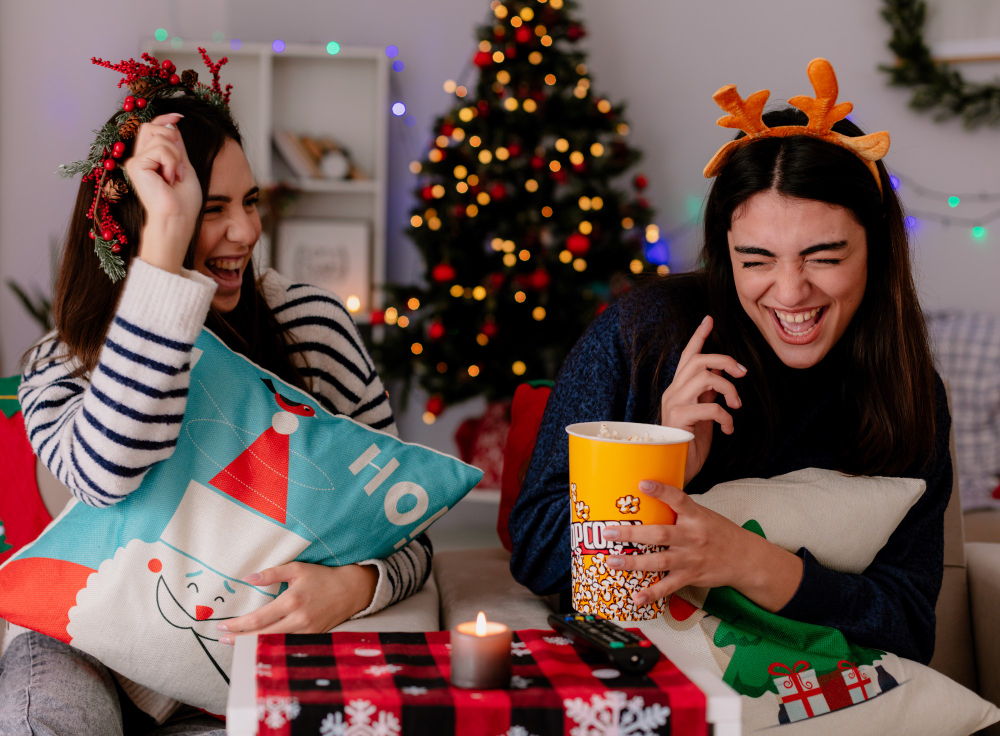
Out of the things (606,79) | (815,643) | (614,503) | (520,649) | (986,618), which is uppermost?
(606,79)

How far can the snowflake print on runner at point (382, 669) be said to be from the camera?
677 mm

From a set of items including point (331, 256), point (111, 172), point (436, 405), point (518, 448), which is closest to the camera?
point (111, 172)

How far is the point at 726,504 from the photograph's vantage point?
1051 mm

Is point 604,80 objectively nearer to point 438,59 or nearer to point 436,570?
point 438,59

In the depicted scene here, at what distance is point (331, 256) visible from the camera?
11.8ft

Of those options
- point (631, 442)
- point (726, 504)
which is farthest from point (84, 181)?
point (726, 504)

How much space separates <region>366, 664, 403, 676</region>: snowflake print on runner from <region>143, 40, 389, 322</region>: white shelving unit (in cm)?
286

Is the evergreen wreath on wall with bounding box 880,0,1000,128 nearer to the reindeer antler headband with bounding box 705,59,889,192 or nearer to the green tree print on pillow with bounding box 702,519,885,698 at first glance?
the reindeer antler headband with bounding box 705,59,889,192

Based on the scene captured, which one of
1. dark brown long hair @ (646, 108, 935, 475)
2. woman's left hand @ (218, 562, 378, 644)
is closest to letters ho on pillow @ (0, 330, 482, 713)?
woman's left hand @ (218, 562, 378, 644)

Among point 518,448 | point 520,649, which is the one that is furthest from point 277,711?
point 518,448

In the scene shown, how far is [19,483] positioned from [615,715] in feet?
3.48

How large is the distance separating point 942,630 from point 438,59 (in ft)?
10.2

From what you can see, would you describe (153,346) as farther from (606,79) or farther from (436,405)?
(606,79)

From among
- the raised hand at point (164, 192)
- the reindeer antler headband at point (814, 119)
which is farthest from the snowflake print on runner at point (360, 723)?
the reindeer antler headband at point (814, 119)
